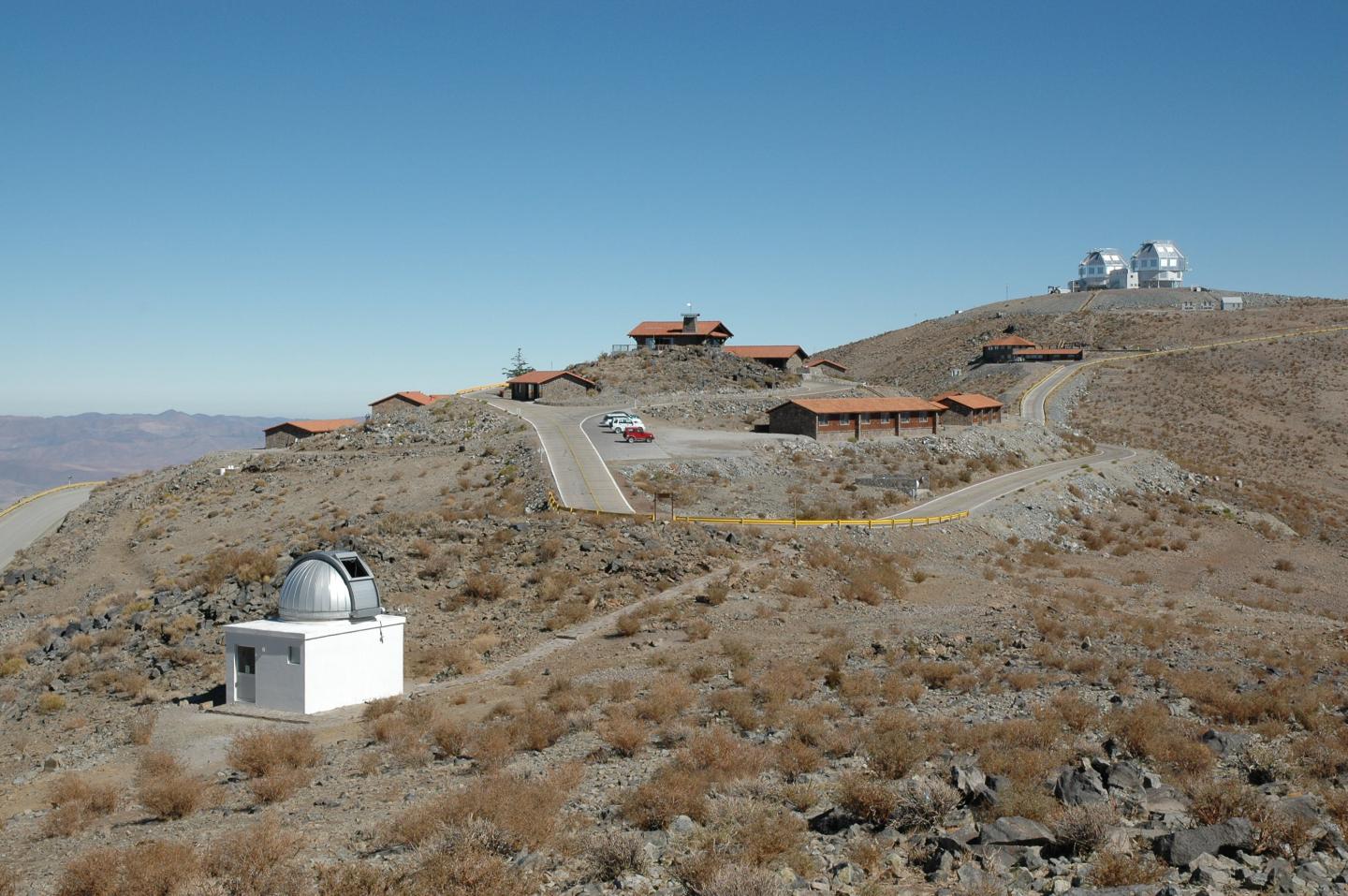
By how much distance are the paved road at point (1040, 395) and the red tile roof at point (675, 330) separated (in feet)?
99.7

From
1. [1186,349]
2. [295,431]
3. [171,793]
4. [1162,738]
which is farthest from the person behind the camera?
[1186,349]

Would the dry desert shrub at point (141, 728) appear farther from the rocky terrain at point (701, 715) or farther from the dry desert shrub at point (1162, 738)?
the dry desert shrub at point (1162, 738)

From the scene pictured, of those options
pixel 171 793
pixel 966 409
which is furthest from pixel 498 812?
pixel 966 409

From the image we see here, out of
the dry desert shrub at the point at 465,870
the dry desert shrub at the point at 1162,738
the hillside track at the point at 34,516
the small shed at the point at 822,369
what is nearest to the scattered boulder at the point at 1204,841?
the dry desert shrub at the point at 1162,738

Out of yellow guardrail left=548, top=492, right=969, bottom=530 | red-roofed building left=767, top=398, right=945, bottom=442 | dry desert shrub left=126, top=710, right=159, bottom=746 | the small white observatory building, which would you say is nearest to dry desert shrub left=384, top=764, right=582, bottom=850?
the small white observatory building

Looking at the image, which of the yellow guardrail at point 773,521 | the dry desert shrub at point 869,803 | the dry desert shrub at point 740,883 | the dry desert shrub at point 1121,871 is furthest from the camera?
the yellow guardrail at point 773,521

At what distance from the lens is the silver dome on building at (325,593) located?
79.5 feet

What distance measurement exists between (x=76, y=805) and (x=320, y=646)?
24.9 feet

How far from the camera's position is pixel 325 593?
79.6 ft

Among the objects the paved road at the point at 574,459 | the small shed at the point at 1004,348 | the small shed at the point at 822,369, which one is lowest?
the paved road at the point at 574,459

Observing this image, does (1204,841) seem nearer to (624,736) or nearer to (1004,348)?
(624,736)

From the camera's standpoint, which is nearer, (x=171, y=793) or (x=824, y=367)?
(x=171, y=793)

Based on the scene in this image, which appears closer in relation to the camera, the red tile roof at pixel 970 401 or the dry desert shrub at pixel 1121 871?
the dry desert shrub at pixel 1121 871

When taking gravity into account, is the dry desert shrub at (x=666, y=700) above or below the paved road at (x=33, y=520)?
above
